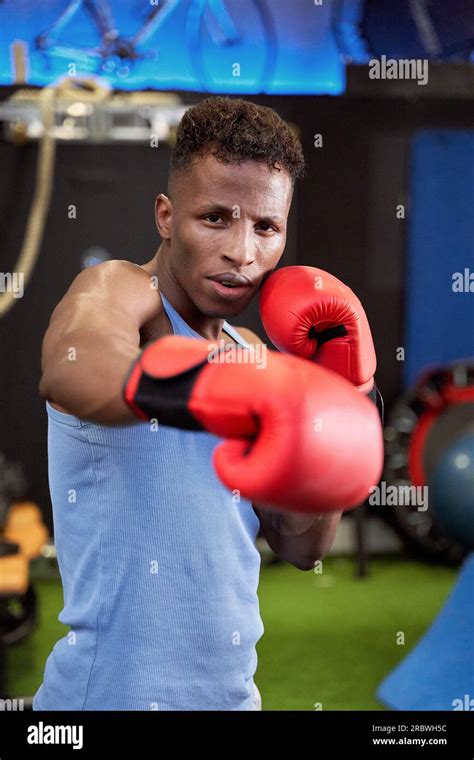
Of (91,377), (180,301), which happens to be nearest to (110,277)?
(180,301)

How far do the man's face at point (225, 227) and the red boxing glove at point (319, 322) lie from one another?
12 cm

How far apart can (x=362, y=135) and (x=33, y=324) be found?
1729mm

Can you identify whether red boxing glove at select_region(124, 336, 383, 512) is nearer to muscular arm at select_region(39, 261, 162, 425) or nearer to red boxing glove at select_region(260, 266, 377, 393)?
muscular arm at select_region(39, 261, 162, 425)

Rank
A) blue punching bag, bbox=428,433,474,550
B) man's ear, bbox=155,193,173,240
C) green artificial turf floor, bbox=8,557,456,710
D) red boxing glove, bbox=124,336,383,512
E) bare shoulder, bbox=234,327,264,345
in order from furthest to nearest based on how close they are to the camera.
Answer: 1. blue punching bag, bbox=428,433,474,550
2. green artificial turf floor, bbox=8,557,456,710
3. bare shoulder, bbox=234,327,264,345
4. man's ear, bbox=155,193,173,240
5. red boxing glove, bbox=124,336,383,512

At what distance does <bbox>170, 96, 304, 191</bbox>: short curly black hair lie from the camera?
1.08 meters

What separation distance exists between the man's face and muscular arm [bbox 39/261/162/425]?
0.31 ft

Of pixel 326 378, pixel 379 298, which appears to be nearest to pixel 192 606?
pixel 326 378

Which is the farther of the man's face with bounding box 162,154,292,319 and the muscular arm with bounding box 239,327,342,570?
the muscular arm with bounding box 239,327,342,570

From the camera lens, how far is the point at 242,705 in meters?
1.20

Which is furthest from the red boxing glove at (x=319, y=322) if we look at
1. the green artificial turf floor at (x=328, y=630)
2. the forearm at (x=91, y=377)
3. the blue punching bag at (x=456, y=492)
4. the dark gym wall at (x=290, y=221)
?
the dark gym wall at (x=290, y=221)

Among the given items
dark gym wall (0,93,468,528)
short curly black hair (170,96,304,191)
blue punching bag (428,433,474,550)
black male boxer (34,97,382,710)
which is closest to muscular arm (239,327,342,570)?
black male boxer (34,97,382,710)

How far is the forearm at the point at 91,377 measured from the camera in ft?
2.58

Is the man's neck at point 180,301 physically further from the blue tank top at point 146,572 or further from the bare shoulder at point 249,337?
the bare shoulder at point 249,337

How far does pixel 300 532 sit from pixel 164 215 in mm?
491
